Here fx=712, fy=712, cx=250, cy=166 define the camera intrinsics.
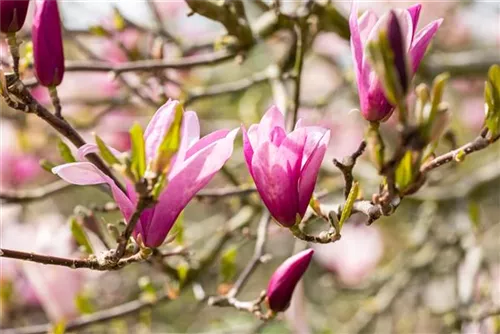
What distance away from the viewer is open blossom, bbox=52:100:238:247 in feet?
2.25

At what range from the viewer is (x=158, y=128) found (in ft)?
2.26

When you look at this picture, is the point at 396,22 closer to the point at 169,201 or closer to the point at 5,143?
the point at 169,201

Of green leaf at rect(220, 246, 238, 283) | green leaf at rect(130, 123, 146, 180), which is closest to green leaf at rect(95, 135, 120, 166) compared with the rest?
green leaf at rect(130, 123, 146, 180)

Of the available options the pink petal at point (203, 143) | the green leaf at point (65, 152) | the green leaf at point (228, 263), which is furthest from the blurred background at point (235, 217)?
the pink petal at point (203, 143)

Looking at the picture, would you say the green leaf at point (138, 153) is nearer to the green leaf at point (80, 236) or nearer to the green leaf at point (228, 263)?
the green leaf at point (80, 236)

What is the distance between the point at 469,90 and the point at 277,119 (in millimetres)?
2479

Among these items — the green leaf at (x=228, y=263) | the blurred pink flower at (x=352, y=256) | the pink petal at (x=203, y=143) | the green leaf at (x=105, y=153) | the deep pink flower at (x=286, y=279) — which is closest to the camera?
the green leaf at (x=105, y=153)

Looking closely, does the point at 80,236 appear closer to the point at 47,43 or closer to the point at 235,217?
the point at 47,43

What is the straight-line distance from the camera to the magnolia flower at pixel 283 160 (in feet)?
2.38

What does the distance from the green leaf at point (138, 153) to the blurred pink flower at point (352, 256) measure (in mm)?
1590

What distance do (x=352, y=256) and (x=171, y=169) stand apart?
1.57 metres

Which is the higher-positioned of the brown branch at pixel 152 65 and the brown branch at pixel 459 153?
the brown branch at pixel 459 153

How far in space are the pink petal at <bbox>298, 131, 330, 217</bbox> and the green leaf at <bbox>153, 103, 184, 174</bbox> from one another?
0.56ft

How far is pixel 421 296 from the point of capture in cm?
189
